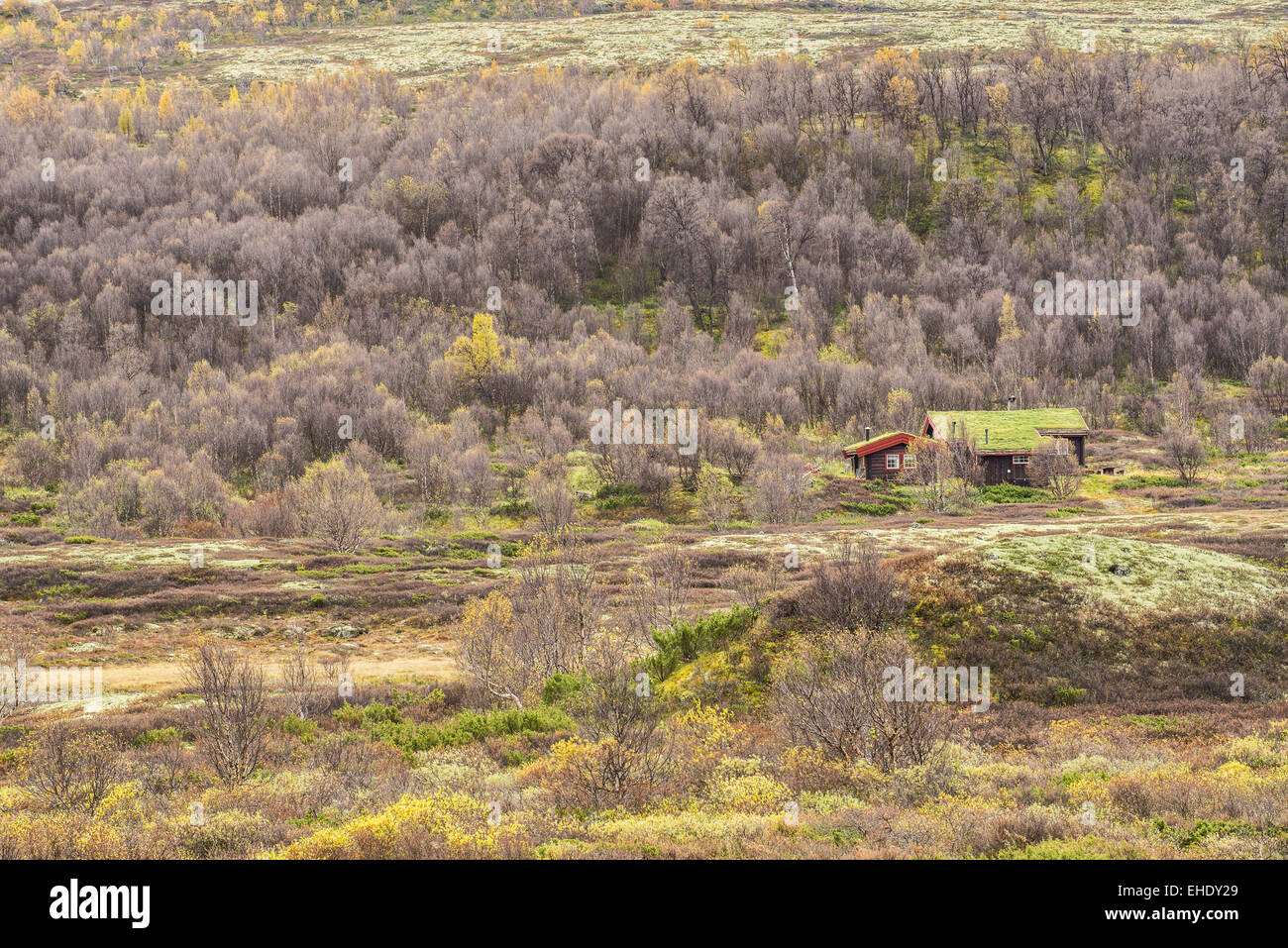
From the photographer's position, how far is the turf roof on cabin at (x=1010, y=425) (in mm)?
70312

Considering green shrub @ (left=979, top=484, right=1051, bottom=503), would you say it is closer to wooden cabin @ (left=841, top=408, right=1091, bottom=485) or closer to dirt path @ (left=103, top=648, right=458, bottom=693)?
wooden cabin @ (left=841, top=408, right=1091, bottom=485)

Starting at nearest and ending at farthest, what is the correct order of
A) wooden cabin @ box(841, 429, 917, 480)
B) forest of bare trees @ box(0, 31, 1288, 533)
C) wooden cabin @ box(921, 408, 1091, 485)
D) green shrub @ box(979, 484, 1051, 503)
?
green shrub @ box(979, 484, 1051, 503), wooden cabin @ box(921, 408, 1091, 485), wooden cabin @ box(841, 429, 917, 480), forest of bare trees @ box(0, 31, 1288, 533)

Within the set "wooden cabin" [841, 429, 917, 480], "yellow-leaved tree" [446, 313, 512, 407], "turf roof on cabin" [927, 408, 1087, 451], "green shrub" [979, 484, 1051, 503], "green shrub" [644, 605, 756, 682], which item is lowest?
"green shrub" [979, 484, 1051, 503]

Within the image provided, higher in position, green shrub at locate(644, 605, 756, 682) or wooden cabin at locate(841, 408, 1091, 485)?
green shrub at locate(644, 605, 756, 682)

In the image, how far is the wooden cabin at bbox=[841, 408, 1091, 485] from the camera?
70000 mm

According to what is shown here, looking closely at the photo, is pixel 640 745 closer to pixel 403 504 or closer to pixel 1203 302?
pixel 403 504

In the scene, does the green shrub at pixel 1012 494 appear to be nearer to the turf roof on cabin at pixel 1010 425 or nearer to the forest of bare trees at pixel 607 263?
the turf roof on cabin at pixel 1010 425

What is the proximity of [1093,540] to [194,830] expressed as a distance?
82.6 ft

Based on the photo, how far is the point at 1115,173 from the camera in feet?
448

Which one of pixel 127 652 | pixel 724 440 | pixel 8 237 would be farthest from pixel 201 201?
pixel 127 652

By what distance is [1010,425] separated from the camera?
73000 millimetres

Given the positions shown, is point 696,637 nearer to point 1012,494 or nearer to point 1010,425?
point 1012,494

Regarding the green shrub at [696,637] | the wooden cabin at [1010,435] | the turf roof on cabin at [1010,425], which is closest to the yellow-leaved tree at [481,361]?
the wooden cabin at [1010,435]

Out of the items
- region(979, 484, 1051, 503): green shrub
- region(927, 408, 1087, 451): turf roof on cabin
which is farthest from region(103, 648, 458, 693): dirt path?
region(927, 408, 1087, 451): turf roof on cabin
